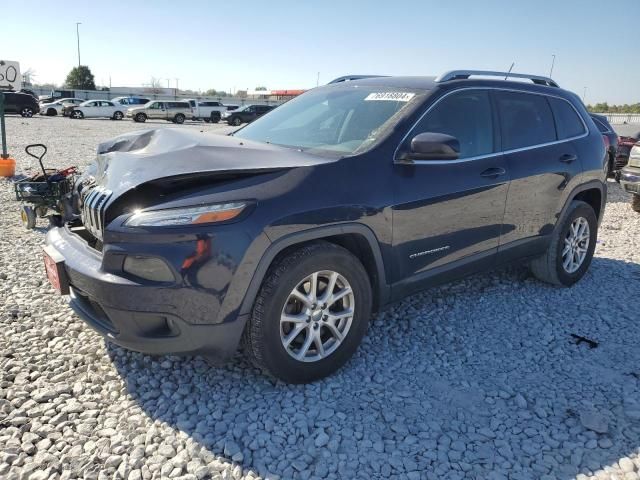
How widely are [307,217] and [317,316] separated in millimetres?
587

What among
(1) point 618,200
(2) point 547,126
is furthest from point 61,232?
(1) point 618,200

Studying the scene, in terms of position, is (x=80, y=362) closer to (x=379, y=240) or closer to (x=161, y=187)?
(x=161, y=187)

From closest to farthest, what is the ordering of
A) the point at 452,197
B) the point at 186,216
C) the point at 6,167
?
the point at 186,216 < the point at 452,197 < the point at 6,167

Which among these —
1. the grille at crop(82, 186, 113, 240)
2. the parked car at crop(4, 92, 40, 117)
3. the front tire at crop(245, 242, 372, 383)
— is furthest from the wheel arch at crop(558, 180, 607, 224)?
the parked car at crop(4, 92, 40, 117)

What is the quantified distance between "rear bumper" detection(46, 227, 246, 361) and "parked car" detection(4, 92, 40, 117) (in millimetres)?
34612

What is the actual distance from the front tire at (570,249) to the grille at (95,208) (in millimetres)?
3606

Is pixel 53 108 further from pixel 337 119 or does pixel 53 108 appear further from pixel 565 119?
pixel 565 119

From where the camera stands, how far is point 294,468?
A: 2387mm

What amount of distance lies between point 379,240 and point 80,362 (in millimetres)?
1975

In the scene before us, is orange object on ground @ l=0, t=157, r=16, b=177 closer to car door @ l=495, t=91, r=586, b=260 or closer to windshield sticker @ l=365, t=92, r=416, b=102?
windshield sticker @ l=365, t=92, r=416, b=102

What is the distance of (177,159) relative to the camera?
2.81m

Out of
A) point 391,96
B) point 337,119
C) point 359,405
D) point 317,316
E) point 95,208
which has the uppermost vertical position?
point 391,96

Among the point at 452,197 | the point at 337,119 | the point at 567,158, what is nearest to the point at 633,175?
the point at 567,158

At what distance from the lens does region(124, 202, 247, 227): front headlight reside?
2.50 metres
